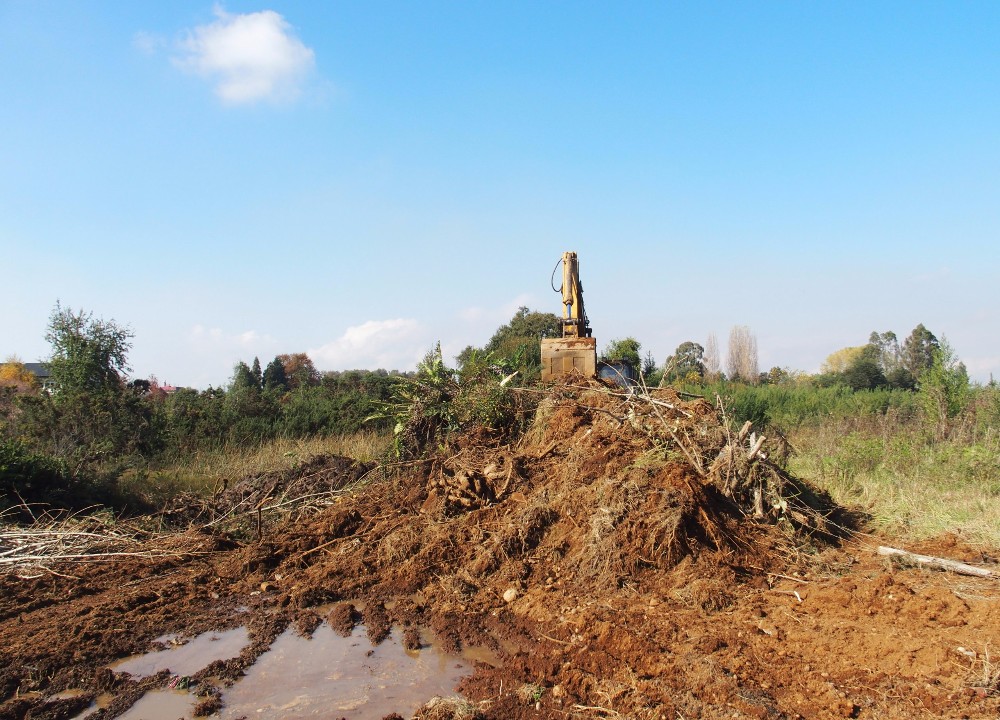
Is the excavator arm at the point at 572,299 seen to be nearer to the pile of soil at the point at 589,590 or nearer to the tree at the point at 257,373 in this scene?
the pile of soil at the point at 589,590

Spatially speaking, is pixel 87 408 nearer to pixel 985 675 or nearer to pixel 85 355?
pixel 85 355

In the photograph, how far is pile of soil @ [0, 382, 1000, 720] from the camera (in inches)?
149

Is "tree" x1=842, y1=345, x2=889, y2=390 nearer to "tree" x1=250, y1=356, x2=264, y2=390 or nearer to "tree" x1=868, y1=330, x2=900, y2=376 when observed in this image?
"tree" x1=868, y1=330, x2=900, y2=376

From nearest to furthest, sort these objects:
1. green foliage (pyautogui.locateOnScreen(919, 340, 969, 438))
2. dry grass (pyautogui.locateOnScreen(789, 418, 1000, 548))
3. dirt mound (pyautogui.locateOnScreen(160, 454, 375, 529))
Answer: dry grass (pyautogui.locateOnScreen(789, 418, 1000, 548))
dirt mound (pyautogui.locateOnScreen(160, 454, 375, 529))
green foliage (pyautogui.locateOnScreen(919, 340, 969, 438))

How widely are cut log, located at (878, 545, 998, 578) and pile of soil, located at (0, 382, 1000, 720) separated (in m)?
0.14

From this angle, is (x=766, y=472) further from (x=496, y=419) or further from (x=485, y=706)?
(x=485, y=706)

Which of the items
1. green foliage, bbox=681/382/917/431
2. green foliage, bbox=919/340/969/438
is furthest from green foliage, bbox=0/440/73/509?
green foliage, bbox=919/340/969/438

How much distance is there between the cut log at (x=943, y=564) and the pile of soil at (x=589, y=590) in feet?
0.46

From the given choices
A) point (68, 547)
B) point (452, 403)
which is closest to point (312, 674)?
point (68, 547)

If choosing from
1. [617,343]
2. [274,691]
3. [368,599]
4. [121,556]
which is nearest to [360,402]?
[617,343]

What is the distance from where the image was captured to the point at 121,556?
22.5 ft

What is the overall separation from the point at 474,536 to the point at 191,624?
2.46 m

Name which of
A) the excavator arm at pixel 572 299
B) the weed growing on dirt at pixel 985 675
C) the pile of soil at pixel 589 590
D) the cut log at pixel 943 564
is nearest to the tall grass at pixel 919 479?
the pile of soil at pixel 589 590

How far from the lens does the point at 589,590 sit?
547 cm
